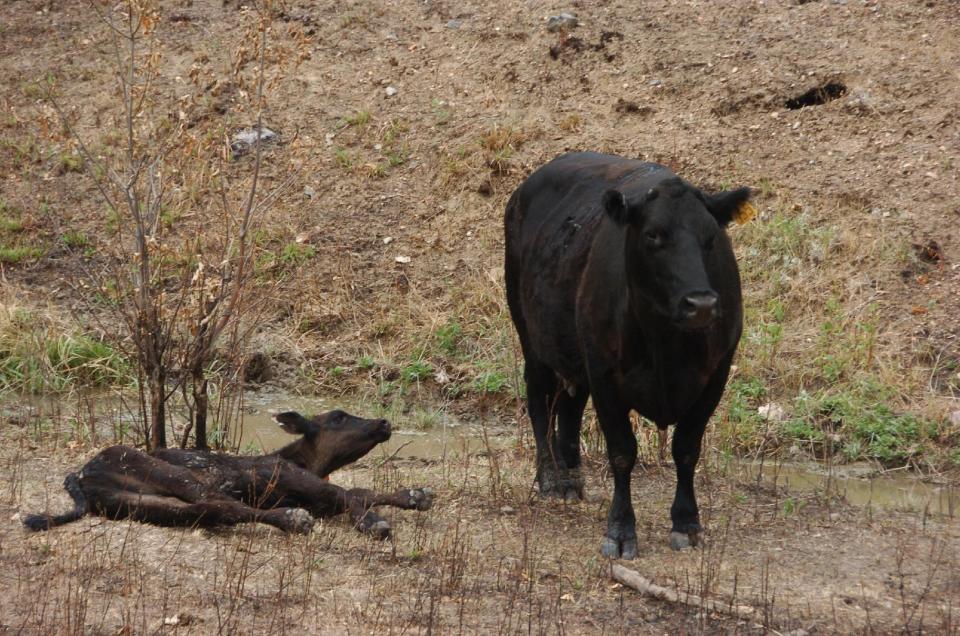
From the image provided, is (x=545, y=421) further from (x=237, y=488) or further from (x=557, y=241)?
(x=237, y=488)

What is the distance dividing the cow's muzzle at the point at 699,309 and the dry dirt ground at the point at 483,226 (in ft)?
3.86

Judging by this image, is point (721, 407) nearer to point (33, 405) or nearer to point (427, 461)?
point (427, 461)

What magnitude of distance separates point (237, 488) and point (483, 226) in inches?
260

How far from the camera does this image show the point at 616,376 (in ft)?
21.5

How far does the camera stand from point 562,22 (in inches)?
595

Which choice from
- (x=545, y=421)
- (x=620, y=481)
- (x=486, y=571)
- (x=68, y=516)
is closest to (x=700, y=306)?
(x=620, y=481)

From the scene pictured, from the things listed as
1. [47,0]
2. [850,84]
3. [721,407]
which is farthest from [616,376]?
[47,0]

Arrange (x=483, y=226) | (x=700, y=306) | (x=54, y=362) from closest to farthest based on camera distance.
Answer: (x=700, y=306) → (x=54, y=362) → (x=483, y=226)

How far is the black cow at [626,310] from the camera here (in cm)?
592

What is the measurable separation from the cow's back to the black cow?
0.01 m

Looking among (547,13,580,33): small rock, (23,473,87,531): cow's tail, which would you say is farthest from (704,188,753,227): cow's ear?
(547,13,580,33): small rock

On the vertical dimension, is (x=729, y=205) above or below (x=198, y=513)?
above

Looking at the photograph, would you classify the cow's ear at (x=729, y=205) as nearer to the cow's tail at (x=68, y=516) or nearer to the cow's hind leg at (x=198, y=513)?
the cow's hind leg at (x=198, y=513)

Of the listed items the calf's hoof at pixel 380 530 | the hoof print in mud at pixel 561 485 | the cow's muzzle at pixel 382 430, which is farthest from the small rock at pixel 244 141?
the calf's hoof at pixel 380 530
